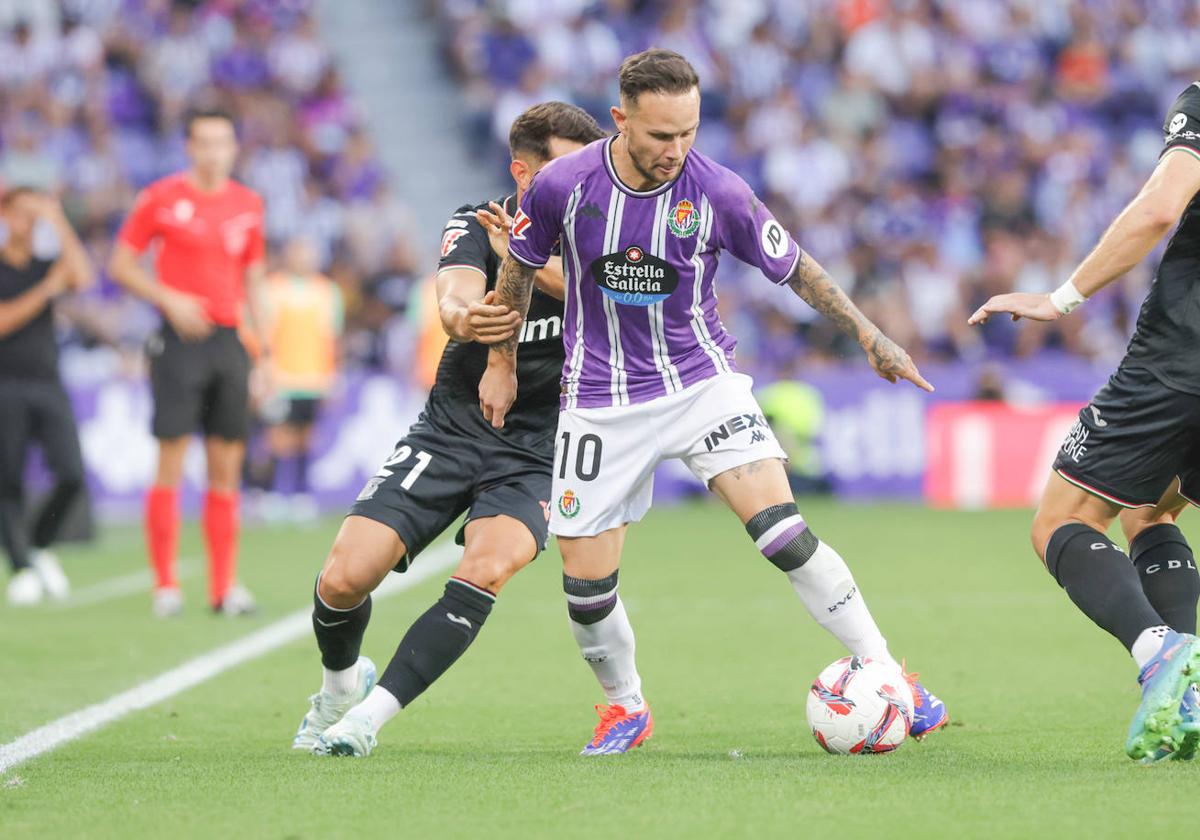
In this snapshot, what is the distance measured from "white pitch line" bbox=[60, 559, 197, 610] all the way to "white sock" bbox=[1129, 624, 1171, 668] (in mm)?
6934

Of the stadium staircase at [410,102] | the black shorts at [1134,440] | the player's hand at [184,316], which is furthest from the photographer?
the stadium staircase at [410,102]

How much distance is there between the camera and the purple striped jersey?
17.6 ft

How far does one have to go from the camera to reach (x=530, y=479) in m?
5.98

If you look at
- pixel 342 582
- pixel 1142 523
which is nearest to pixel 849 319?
pixel 1142 523

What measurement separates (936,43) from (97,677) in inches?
677

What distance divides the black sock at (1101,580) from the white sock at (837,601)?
590 millimetres

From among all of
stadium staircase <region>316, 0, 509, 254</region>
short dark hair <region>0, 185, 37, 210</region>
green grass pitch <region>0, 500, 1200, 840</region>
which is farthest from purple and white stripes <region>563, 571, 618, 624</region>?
stadium staircase <region>316, 0, 509, 254</region>

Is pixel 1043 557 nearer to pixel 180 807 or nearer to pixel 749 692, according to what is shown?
pixel 749 692

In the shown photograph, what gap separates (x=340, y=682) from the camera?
5949 millimetres

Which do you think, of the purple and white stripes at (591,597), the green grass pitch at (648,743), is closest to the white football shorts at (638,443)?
the purple and white stripes at (591,597)

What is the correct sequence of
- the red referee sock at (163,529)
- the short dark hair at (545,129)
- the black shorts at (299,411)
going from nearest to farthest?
1. the short dark hair at (545,129)
2. the red referee sock at (163,529)
3. the black shorts at (299,411)

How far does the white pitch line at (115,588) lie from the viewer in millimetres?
10664

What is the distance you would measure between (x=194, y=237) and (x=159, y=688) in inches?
129

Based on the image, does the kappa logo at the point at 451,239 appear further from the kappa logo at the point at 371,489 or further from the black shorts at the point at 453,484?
the kappa logo at the point at 371,489
